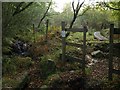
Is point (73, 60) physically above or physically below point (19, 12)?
below

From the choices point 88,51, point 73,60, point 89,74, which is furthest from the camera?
point 88,51

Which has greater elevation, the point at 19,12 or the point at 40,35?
the point at 19,12

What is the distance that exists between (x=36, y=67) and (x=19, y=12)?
2702mm

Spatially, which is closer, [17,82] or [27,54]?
[17,82]

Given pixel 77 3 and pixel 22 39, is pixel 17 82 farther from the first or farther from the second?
pixel 77 3

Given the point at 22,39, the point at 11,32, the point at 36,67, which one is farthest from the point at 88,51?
the point at 11,32

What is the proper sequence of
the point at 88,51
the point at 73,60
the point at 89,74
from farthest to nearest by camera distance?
the point at 88,51, the point at 73,60, the point at 89,74

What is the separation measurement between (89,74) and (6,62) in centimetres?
312

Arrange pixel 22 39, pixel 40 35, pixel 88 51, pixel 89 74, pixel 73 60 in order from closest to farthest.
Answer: pixel 89 74
pixel 73 60
pixel 88 51
pixel 22 39
pixel 40 35

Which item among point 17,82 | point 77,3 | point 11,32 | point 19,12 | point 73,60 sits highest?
point 77,3

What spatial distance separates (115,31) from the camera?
6164mm

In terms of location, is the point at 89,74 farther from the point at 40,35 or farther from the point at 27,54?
the point at 40,35

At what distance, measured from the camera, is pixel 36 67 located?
360 inches

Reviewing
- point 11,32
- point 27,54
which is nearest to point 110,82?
point 11,32
